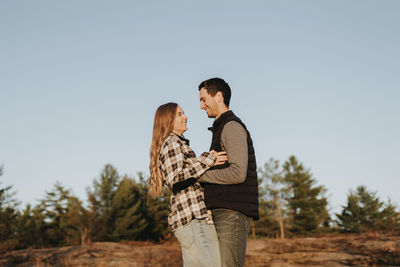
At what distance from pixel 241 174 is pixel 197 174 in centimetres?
33

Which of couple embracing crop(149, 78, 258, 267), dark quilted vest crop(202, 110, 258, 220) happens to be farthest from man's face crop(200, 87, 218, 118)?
dark quilted vest crop(202, 110, 258, 220)

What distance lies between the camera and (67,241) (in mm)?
26812

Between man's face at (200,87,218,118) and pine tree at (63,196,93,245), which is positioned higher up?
man's face at (200,87,218,118)

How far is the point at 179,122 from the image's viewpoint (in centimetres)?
276

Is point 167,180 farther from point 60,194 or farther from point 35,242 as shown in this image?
point 60,194

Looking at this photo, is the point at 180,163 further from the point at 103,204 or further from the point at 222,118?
the point at 103,204

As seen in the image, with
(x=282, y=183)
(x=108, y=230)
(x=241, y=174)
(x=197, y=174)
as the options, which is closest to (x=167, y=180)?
(x=197, y=174)

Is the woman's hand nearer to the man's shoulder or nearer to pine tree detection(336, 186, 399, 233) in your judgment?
the man's shoulder

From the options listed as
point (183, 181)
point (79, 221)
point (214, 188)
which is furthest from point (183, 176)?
point (79, 221)

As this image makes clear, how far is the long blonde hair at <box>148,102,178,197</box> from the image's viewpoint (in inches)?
106

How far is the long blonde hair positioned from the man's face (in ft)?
0.87

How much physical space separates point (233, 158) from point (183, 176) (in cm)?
39

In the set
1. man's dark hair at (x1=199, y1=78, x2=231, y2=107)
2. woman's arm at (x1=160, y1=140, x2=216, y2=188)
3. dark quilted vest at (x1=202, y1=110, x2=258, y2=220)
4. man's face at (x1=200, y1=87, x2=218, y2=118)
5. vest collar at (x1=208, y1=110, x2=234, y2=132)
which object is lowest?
dark quilted vest at (x1=202, y1=110, x2=258, y2=220)

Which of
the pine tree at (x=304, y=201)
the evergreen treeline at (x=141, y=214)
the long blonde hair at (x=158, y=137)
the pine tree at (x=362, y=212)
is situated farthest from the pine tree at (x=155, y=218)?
the long blonde hair at (x=158, y=137)
